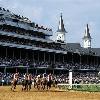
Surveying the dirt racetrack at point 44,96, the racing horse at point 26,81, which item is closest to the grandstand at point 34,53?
the racing horse at point 26,81

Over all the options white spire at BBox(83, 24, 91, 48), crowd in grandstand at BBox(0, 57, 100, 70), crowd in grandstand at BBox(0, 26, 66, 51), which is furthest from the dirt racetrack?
white spire at BBox(83, 24, 91, 48)

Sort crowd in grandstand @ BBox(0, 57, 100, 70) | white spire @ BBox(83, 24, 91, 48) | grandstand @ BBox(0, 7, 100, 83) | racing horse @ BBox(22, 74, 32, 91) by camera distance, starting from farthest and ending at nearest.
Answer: white spire @ BBox(83, 24, 91, 48) < grandstand @ BBox(0, 7, 100, 83) < crowd in grandstand @ BBox(0, 57, 100, 70) < racing horse @ BBox(22, 74, 32, 91)

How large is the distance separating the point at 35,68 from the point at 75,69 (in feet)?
48.1

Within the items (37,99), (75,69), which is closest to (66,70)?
(75,69)

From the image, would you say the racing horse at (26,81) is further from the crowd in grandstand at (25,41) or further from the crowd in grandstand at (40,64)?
the crowd in grandstand at (25,41)

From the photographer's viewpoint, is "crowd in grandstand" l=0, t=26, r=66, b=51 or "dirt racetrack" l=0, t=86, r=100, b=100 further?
"crowd in grandstand" l=0, t=26, r=66, b=51

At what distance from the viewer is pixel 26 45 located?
7594 cm

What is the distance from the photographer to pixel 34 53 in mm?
80312

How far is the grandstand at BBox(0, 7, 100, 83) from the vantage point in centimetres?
7028

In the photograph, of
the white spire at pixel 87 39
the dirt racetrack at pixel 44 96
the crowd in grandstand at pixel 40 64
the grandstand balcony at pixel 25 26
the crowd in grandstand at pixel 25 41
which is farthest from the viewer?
the white spire at pixel 87 39

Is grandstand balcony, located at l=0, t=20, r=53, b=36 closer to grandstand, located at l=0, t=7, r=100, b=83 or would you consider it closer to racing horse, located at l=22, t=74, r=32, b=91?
grandstand, located at l=0, t=7, r=100, b=83

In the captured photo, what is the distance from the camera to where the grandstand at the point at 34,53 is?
231ft

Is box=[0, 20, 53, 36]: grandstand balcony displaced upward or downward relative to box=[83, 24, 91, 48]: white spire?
downward

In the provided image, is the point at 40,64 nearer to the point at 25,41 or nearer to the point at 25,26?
the point at 25,41
